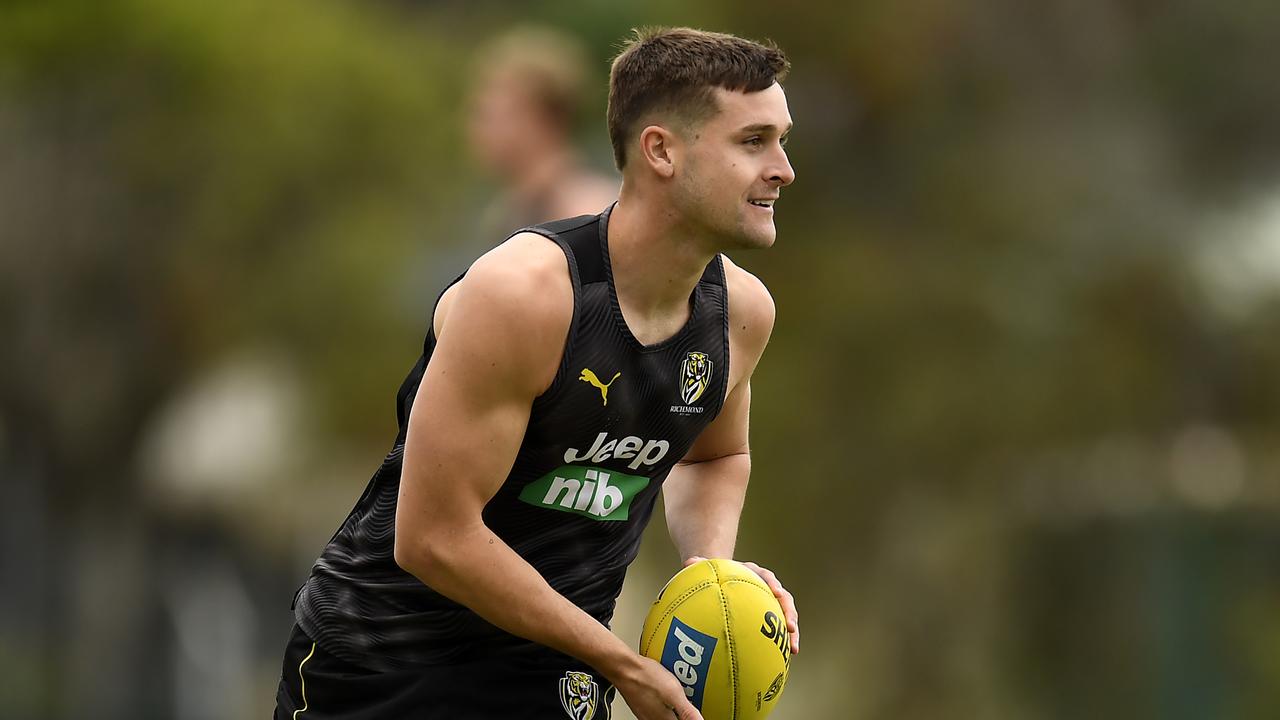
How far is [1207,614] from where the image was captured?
11.7 metres

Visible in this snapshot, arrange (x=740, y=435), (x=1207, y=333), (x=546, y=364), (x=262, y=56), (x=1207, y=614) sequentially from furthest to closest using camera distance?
(x=262, y=56) < (x=1207, y=333) < (x=1207, y=614) < (x=740, y=435) < (x=546, y=364)

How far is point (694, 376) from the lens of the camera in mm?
4699

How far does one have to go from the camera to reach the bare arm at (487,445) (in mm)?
4270

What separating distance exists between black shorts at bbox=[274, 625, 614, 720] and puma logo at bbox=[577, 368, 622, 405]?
708 mm

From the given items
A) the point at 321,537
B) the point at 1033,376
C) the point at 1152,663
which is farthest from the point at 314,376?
the point at 1152,663

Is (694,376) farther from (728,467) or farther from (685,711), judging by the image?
(685,711)

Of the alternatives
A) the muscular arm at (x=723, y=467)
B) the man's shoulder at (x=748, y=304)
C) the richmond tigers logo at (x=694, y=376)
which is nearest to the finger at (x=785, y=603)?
the muscular arm at (x=723, y=467)

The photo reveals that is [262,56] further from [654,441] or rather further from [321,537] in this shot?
[654,441]

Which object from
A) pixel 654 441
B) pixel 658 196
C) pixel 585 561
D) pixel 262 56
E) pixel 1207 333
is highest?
pixel 262 56

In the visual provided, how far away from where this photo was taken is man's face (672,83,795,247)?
448cm

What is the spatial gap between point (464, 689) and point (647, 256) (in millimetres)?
1199

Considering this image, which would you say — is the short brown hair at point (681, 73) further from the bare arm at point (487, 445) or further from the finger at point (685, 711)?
the finger at point (685, 711)

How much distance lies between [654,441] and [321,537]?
18334 millimetres

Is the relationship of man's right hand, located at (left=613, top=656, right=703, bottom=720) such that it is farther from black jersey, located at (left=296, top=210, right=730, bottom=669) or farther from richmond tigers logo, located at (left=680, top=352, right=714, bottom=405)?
richmond tigers logo, located at (left=680, top=352, right=714, bottom=405)
